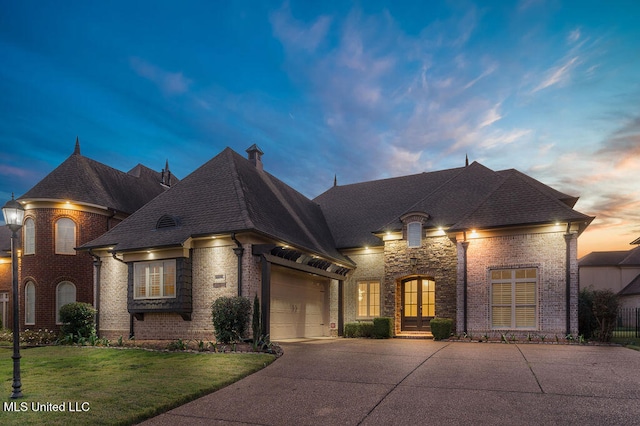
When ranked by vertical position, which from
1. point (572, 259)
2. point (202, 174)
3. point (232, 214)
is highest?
point (202, 174)

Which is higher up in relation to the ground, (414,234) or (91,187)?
(91,187)

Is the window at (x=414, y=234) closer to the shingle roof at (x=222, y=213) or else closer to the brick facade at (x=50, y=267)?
the shingle roof at (x=222, y=213)

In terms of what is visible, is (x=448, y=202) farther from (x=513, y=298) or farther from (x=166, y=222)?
(x=166, y=222)

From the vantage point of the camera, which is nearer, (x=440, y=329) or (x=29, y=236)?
(x=440, y=329)

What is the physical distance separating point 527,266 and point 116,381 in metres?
14.1

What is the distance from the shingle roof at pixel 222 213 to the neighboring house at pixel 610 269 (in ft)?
107

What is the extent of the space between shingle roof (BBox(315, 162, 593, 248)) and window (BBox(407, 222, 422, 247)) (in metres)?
0.49

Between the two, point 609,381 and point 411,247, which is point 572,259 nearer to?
point 411,247

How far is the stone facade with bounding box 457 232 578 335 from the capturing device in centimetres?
1652

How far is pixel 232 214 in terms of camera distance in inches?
637

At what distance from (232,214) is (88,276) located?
9416 millimetres

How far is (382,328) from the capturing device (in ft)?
62.6

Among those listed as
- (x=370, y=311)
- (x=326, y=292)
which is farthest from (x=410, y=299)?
(x=326, y=292)

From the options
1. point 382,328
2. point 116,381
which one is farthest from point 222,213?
point 116,381
